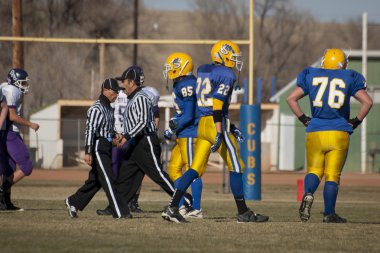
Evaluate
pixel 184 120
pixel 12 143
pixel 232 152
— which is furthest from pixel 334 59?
pixel 12 143

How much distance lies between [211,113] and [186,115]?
127cm

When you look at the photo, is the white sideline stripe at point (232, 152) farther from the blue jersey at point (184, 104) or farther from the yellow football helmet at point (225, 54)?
the blue jersey at point (184, 104)

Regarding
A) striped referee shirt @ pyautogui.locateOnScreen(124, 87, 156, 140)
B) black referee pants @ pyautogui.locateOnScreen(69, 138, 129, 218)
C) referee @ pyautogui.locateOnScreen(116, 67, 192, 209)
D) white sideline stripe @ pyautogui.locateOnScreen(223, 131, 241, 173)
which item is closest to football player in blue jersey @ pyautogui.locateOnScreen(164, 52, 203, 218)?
referee @ pyautogui.locateOnScreen(116, 67, 192, 209)

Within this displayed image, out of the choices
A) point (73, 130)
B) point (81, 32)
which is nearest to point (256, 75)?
point (81, 32)

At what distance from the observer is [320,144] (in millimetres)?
10922

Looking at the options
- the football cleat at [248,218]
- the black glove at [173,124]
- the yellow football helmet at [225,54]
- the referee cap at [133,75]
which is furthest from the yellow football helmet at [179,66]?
the football cleat at [248,218]

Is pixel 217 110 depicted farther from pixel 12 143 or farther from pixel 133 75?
pixel 12 143

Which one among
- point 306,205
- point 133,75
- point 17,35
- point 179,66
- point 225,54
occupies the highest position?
point 17,35

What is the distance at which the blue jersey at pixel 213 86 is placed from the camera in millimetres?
10727

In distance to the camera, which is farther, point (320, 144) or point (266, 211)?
point (266, 211)

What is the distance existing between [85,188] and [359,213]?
4558mm

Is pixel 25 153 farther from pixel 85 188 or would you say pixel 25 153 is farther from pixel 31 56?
pixel 31 56

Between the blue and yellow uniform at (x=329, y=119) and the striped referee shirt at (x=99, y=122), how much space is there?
2231 millimetres

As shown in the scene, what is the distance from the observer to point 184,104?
1220 cm
